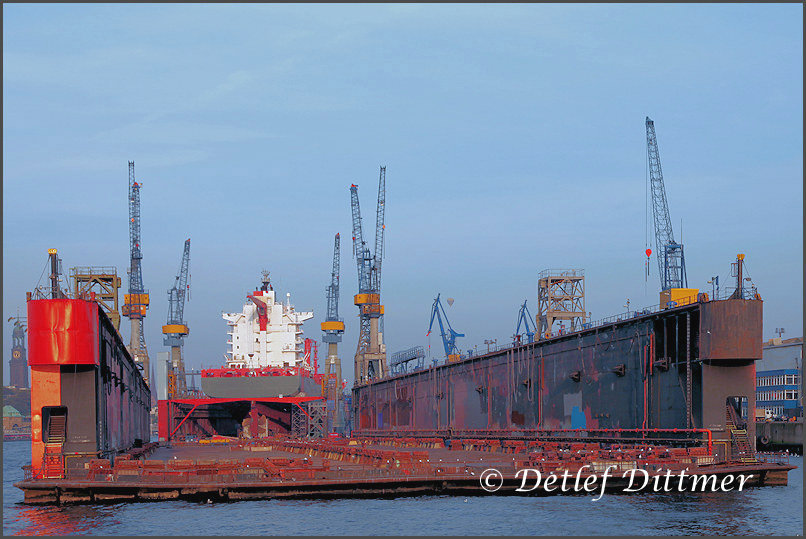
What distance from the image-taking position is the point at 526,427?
244 ft

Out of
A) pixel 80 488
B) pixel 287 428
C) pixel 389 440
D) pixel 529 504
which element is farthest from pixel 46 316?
pixel 287 428

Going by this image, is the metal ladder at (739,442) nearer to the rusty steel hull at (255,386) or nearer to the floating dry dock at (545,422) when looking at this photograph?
the floating dry dock at (545,422)

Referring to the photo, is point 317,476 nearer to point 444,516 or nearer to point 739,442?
point 444,516

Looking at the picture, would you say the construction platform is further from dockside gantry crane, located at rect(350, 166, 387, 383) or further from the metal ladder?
dockside gantry crane, located at rect(350, 166, 387, 383)

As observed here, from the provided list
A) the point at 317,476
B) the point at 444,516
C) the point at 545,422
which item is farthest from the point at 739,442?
the point at 317,476

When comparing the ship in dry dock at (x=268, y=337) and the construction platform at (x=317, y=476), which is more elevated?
the ship in dry dock at (x=268, y=337)

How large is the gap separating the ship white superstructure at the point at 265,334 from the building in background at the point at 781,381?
64.8m

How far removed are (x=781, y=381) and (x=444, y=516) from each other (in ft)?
371

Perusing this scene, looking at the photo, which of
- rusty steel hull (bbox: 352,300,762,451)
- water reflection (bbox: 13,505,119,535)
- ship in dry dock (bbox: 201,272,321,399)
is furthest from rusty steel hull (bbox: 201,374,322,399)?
water reflection (bbox: 13,505,119,535)

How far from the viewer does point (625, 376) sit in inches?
2372

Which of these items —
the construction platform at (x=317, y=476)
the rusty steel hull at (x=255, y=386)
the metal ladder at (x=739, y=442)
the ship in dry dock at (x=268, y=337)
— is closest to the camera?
the construction platform at (x=317, y=476)

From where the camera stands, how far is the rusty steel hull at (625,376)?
2034 inches

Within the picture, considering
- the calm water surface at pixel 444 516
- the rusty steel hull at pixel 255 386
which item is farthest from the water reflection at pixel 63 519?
the rusty steel hull at pixel 255 386

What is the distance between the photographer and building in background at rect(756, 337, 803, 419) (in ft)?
455
